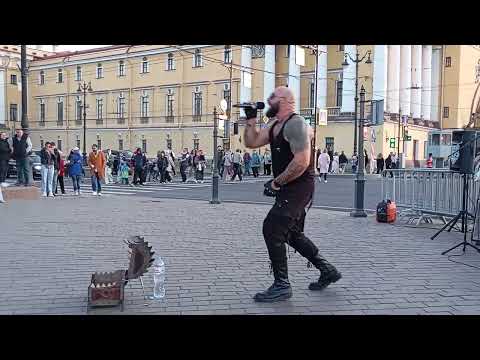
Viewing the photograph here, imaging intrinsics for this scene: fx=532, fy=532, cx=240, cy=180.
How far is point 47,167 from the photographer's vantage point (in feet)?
59.6

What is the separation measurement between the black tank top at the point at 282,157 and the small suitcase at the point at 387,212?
21.6 feet

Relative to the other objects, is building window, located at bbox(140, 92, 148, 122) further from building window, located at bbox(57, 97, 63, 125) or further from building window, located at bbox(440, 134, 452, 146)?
building window, located at bbox(440, 134, 452, 146)

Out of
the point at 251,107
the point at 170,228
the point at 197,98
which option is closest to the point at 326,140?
the point at 197,98

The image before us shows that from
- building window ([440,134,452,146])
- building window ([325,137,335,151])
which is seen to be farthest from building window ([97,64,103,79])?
building window ([440,134,452,146])

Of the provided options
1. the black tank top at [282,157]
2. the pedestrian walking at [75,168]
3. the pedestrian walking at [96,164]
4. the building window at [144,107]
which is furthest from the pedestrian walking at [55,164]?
the building window at [144,107]

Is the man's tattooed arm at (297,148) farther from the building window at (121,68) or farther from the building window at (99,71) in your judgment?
the building window at (99,71)

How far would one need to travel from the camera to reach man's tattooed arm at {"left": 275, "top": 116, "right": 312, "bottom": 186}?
5.16 metres

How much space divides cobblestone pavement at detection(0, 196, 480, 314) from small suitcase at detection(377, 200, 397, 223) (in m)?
0.39

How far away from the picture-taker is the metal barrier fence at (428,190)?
10469 millimetres

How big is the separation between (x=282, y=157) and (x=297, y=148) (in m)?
0.23

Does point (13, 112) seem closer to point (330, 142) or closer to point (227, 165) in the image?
point (330, 142)

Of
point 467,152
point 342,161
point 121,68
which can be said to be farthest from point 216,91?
point 467,152
